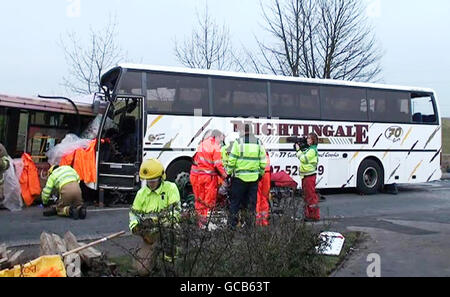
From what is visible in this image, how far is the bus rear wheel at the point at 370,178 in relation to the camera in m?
14.6

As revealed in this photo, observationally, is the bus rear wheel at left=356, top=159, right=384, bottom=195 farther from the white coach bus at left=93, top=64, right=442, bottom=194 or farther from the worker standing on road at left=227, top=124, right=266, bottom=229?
the worker standing on road at left=227, top=124, right=266, bottom=229

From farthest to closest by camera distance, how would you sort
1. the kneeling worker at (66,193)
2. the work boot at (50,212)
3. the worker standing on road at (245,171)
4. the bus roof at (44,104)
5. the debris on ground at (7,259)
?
1. the bus roof at (44,104)
2. the work boot at (50,212)
3. the kneeling worker at (66,193)
4. the worker standing on road at (245,171)
5. the debris on ground at (7,259)

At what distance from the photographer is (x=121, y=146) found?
11.7 meters

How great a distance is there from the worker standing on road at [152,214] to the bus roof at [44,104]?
697 cm

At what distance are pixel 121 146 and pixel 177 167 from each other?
139 cm

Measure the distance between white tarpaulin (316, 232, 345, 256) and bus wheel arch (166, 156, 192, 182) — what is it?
18.9 feet

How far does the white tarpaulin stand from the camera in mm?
5223

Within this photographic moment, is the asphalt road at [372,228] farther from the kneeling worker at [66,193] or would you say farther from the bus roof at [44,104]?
the bus roof at [44,104]

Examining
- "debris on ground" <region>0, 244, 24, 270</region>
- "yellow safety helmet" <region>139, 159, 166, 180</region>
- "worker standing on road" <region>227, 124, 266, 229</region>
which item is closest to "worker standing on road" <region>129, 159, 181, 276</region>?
"yellow safety helmet" <region>139, 159, 166, 180</region>

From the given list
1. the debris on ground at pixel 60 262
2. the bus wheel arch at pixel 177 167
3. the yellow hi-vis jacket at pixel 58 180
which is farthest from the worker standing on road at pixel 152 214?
the bus wheel arch at pixel 177 167

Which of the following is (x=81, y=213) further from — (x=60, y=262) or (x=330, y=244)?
(x=330, y=244)

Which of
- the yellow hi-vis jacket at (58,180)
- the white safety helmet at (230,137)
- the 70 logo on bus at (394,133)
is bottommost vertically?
the yellow hi-vis jacket at (58,180)

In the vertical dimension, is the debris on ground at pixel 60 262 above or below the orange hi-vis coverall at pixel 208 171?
below
